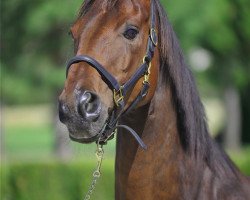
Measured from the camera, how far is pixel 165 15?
11.9ft

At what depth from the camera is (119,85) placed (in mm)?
3365

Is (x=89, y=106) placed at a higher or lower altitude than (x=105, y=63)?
lower

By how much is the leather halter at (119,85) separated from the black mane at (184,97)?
0.08 meters

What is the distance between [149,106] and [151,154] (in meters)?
0.25

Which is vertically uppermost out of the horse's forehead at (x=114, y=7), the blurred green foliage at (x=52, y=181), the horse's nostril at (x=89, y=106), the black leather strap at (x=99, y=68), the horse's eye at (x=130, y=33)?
the horse's forehead at (x=114, y=7)

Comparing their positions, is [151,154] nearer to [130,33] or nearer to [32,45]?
[130,33]

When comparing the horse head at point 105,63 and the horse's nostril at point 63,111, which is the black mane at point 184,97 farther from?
the horse's nostril at point 63,111

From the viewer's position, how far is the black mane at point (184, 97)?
3611mm

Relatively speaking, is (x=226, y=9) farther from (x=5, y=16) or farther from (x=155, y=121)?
(x=155, y=121)

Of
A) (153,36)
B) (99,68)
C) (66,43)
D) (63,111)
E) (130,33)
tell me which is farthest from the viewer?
(66,43)

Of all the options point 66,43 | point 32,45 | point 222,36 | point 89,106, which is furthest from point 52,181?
point 222,36

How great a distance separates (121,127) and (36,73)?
1386 centimetres

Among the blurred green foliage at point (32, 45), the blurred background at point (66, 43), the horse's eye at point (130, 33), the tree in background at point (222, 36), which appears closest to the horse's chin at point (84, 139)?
the horse's eye at point (130, 33)

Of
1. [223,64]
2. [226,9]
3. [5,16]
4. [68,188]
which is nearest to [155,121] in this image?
[68,188]
